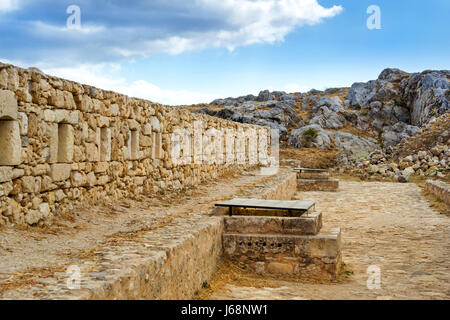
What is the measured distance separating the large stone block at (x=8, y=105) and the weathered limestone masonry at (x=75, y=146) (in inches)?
0.5

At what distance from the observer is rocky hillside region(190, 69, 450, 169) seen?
31.8 metres

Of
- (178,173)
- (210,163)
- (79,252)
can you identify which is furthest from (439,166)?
(79,252)

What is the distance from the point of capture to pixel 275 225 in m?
6.91

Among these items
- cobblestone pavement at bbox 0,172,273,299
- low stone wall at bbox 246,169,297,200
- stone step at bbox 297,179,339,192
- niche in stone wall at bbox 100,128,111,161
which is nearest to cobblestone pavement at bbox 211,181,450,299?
low stone wall at bbox 246,169,297,200

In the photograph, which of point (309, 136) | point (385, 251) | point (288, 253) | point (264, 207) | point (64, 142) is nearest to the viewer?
point (288, 253)

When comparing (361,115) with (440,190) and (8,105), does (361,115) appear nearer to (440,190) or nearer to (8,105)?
(440,190)

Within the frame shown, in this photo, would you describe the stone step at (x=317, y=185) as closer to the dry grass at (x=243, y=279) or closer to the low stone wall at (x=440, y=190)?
the low stone wall at (x=440, y=190)

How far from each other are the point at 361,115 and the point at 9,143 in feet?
114

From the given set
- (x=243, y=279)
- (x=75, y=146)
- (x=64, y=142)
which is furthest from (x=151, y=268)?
(x=75, y=146)

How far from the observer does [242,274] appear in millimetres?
6668

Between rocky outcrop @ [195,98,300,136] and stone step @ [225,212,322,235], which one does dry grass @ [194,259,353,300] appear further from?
rocky outcrop @ [195,98,300,136]

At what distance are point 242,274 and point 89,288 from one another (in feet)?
11.8

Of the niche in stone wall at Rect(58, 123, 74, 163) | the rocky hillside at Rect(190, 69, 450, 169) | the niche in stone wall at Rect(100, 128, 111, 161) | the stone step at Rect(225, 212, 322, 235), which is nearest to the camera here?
the stone step at Rect(225, 212, 322, 235)

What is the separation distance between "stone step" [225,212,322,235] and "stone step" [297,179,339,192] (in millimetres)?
11679
